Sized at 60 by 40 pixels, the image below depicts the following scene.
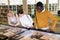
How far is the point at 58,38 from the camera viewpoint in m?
1.82

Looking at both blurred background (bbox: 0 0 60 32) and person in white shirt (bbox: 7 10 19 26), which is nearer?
person in white shirt (bbox: 7 10 19 26)

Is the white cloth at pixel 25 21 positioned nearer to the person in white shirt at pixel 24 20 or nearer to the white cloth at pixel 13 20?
the person in white shirt at pixel 24 20

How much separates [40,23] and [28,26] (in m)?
0.27

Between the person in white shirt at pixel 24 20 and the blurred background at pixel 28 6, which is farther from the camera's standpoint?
the blurred background at pixel 28 6

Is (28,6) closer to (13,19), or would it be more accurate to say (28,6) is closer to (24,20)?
(13,19)

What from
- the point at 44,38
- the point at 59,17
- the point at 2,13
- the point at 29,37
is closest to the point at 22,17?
the point at 29,37

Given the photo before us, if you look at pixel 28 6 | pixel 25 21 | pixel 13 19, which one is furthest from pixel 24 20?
pixel 28 6

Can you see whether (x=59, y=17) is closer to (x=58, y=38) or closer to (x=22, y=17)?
(x=22, y=17)

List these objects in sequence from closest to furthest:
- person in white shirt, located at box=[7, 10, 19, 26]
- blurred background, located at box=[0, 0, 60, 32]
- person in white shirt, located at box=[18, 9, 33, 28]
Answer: person in white shirt, located at box=[18, 9, 33, 28] → person in white shirt, located at box=[7, 10, 19, 26] → blurred background, located at box=[0, 0, 60, 32]

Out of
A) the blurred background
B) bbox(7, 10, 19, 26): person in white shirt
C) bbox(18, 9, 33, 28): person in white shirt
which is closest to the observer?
bbox(18, 9, 33, 28): person in white shirt

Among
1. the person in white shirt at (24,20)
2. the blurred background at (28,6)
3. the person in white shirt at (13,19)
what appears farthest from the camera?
the blurred background at (28,6)

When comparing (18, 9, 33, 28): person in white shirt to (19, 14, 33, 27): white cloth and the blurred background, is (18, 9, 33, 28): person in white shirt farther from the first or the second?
the blurred background

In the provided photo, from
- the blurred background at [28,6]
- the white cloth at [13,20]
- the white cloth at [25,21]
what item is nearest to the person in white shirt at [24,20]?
the white cloth at [25,21]

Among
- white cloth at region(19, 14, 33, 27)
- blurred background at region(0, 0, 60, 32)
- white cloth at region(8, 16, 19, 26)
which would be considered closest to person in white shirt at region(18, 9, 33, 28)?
white cloth at region(19, 14, 33, 27)
